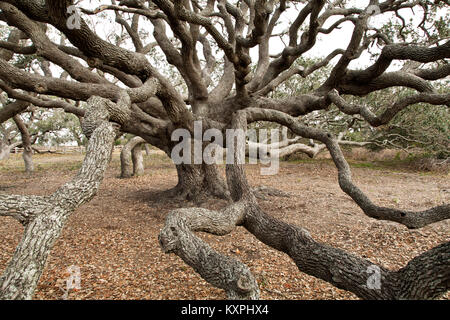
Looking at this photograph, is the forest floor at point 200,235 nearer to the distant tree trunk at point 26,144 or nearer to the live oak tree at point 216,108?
the live oak tree at point 216,108

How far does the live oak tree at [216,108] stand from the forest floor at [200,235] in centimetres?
89

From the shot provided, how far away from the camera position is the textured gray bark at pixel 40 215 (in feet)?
4.88

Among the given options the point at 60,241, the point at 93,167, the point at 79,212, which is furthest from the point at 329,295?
the point at 79,212

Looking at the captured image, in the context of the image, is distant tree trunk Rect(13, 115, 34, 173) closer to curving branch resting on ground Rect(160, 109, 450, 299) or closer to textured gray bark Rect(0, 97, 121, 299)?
textured gray bark Rect(0, 97, 121, 299)

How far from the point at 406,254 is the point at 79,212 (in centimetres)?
633

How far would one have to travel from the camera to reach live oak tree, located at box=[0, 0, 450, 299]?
1696 mm

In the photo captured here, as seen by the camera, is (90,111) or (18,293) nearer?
(18,293)

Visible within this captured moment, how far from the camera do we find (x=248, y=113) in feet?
17.8

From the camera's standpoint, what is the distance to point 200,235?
466cm

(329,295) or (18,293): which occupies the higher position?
(18,293)

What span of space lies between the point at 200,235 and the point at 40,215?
320 centimetres

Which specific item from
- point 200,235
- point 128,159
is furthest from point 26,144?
point 200,235

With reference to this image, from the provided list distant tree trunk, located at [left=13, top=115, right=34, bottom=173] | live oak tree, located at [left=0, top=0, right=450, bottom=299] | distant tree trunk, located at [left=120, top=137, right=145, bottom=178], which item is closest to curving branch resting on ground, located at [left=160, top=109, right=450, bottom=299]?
live oak tree, located at [left=0, top=0, right=450, bottom=299]

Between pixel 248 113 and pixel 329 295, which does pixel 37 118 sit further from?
pixel 329 295
